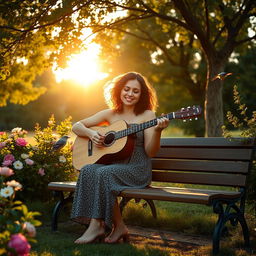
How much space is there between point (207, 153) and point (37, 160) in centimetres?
239

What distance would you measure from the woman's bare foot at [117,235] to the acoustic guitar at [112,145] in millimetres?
687

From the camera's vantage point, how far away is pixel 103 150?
192 inches

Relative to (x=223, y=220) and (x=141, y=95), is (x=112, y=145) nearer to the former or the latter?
(x=141, y=95)

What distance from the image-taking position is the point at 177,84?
77.3 feet

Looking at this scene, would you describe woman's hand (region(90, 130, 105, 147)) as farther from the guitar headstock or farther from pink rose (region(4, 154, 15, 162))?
pink rose (region(4, 154, 15, 162))

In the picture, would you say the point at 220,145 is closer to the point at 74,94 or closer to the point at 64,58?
the point at 64,58

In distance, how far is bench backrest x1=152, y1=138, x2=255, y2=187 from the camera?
4625 mm

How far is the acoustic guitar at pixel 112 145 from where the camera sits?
15.3 feet

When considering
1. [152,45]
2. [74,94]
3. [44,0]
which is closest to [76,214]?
[44,0]

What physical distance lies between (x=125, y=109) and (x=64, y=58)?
3.46 metres

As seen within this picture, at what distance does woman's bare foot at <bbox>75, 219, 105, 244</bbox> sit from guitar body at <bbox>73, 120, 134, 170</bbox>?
2.25 feet

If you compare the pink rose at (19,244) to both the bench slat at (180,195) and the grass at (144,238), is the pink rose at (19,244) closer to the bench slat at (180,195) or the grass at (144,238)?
the grass at (144,238)

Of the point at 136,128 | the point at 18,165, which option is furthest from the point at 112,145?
the point at 18,165

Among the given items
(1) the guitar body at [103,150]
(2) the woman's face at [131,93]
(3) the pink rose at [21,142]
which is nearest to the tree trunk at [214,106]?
(3) the pink rose at [21,142]
